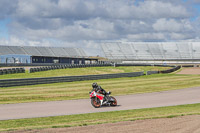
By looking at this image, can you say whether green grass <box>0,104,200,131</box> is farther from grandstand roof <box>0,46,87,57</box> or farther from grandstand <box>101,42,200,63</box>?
grandstand <box>101,42,200,63</box>

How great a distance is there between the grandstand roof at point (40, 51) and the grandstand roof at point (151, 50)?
13568 millimetres

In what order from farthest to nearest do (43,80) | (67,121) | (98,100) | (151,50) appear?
(151,50)
(43,80)
(98,100)
(67,121)

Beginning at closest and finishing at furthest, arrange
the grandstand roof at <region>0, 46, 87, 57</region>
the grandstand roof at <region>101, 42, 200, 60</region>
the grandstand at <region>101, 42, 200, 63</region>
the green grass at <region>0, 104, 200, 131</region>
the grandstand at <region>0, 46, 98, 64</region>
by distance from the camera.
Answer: the green grass at <region>0, 104, 200, 131</region> < the grandstand at <region>0, 46, 98, 64</region> < the grandstand roof at <region>0, 46, 87, 57</region> < the grandstand at <region>101, 42, 200, 63</region> < the grandstand roof at <region>101, 42, 200, 60</region>

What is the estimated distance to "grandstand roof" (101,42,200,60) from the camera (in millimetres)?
126125

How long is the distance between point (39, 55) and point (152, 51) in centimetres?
5074

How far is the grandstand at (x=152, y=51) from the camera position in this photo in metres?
125

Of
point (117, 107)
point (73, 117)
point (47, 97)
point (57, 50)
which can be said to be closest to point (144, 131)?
point (73, 117)

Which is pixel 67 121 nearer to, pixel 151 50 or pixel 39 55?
pixel 39 55

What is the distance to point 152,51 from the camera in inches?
5118

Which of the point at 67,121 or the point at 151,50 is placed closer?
the point at 67,121

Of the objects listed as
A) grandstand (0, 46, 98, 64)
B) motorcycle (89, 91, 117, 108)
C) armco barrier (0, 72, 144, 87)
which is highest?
grandstand (0, 46, 98, 64)

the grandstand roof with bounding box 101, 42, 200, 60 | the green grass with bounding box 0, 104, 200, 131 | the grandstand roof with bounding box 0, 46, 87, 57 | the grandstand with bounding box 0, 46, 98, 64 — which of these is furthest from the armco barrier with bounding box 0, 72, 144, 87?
the grandstand roof with bounding box 101, 42, 200, 60

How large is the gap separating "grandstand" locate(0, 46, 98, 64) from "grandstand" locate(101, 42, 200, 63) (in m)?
13.8

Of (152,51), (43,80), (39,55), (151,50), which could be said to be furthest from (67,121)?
(151,50)
